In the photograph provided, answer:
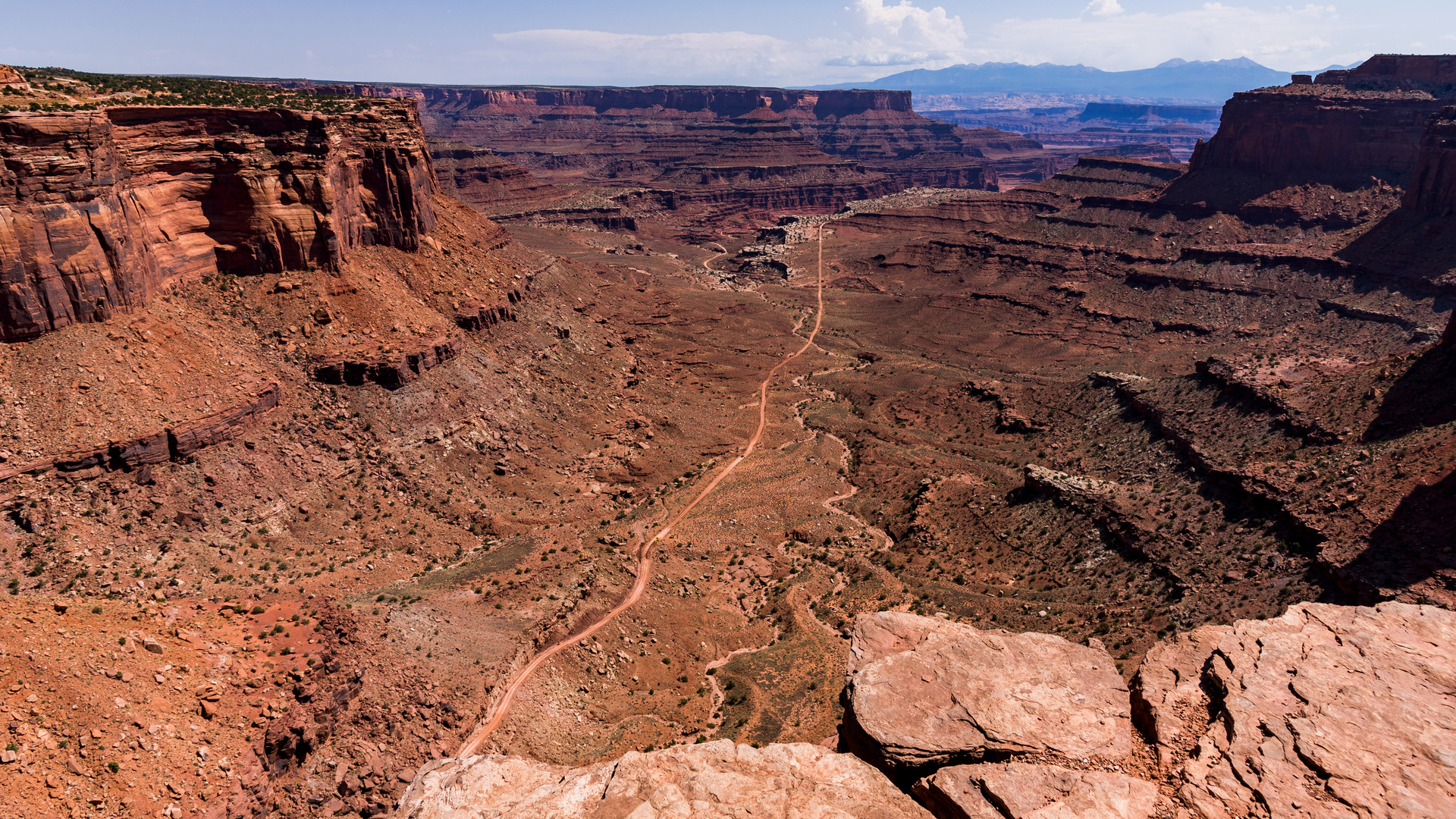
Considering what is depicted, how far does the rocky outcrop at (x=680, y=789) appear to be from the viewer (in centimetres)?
1617

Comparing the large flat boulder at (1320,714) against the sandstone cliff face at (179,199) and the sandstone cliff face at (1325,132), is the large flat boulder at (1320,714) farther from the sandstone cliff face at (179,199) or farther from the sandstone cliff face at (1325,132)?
the sandstone cliff face at (1325,132)

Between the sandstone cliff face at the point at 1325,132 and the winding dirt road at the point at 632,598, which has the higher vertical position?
the sandstone cliff face at the point at 1325,132

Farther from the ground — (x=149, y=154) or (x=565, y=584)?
(x=149, y=154)

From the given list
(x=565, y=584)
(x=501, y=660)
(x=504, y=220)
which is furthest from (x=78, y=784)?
(x=504, y=220)

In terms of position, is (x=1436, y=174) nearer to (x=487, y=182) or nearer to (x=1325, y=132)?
(x=1325, y=132)

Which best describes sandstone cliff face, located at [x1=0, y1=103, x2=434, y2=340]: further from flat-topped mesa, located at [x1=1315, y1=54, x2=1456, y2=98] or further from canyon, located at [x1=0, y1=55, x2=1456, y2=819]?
flat-topped mesa, located at [x1=1315, y1=54, x2=1456, y2=98]

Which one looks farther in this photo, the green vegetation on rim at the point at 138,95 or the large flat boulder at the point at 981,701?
the green vegetation on rim at the point at 138,95

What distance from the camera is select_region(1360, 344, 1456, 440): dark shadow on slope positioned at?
38688mm

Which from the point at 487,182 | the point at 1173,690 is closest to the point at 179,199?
the point at 1173,690

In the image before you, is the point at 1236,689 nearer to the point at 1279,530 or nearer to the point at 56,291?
the point at 1279,530

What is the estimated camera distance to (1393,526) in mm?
31016

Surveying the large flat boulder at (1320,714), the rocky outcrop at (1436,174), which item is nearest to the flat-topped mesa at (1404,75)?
the rocky outcrop at (1436,174)

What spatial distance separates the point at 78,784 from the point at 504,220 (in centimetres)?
13624

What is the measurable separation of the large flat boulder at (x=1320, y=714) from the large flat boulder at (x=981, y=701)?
1.24 metres
